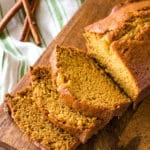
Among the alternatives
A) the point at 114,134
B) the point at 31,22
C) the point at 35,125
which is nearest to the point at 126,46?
the point at 114,134

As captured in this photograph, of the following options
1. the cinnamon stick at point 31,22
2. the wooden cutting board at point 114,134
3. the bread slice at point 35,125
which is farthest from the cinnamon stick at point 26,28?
the bread slice at point 35,125

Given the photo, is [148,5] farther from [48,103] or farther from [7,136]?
[7,136]

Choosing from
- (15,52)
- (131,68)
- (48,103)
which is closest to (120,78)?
(131,68)

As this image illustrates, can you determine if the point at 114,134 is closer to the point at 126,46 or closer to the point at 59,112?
the point at 59,112

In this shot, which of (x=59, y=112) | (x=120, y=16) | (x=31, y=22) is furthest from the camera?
(x=31, y=22)

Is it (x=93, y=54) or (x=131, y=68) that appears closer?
(x=131, y=68)

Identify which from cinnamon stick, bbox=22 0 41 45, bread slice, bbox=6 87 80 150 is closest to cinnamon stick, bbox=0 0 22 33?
cinnamon stick, bbox=22 0 41 45

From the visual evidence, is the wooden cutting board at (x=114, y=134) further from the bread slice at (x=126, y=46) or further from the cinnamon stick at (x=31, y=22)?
the cinnamon stick at (x=31, y=22)
